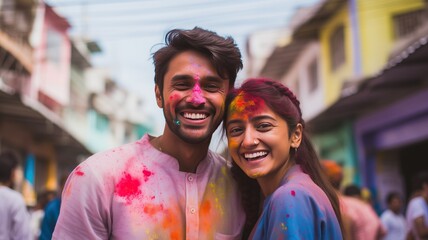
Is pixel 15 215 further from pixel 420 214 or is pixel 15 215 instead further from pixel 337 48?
pixel 337 48

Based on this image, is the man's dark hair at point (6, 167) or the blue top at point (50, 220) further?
the man's dark hair at point (6, 167)

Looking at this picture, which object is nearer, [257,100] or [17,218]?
[257,100]

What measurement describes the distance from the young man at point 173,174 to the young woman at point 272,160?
0.09m

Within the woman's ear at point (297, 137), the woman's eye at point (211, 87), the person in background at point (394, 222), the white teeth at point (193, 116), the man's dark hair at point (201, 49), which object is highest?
the man's dark hair at point (201, 49)

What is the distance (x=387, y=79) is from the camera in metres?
9.84

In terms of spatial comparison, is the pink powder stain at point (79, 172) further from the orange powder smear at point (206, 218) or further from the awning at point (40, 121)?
the awning at point (40, 121)

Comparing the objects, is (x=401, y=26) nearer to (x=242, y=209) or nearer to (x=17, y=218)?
(x=17, y=218)

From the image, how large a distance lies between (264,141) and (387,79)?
26.1ft

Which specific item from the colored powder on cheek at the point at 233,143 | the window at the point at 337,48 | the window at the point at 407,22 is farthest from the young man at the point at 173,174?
the window at the point at 337,48

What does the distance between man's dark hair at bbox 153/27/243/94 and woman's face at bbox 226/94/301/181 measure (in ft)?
0.56

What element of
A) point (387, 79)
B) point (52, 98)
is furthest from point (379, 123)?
point (52, 98)

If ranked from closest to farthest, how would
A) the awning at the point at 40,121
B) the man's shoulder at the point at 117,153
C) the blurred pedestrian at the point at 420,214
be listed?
1. the man's shoulder at the point at 117,153
2. the blurred pedestrian at the point at 420,214
3. the awning at the point at 40,121

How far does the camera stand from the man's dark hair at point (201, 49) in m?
2.49

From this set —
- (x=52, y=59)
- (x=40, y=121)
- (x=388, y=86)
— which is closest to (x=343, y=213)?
(x=388, y=86)
